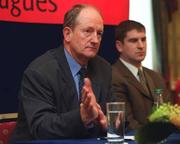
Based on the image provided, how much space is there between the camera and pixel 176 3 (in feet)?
16.3

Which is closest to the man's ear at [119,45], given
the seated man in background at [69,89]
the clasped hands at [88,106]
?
the seated man in background at [69,89]

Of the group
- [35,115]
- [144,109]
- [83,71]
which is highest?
[83,71]

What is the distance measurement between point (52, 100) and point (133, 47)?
1630mm

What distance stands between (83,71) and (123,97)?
0.94 m

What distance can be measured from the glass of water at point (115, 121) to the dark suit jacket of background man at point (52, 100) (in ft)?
0.66

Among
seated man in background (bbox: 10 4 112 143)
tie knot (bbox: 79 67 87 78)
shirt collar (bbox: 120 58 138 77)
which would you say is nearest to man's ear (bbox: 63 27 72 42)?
seated man in background (bbox: 10 4 112 143)

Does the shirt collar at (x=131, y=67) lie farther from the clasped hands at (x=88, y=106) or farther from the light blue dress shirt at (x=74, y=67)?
the clasped hands at (x=88, y=106)

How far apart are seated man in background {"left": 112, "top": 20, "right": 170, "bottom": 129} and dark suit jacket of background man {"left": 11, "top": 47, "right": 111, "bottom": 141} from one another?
0.82 metres

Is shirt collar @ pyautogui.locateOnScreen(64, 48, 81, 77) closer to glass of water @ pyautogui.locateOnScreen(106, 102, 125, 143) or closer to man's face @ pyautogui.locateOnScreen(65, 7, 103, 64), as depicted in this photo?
man's face @ pyautogui.locateOnScreen(65, 7, 103, 64)

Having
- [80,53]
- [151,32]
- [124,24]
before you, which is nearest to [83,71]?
[80,53]

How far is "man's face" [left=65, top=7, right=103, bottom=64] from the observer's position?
2578 mm

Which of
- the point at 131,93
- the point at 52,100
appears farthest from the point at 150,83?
the point at 52,100

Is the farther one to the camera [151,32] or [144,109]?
[151,32]

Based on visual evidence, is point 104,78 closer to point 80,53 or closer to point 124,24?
point 80,53
